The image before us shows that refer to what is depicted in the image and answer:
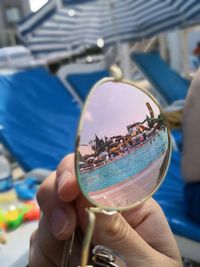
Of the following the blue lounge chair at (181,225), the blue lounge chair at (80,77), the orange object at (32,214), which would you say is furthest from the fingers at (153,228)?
the blue lounge chair at (80,77)

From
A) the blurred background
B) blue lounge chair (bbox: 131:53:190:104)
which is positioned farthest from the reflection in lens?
blue lounge chair (bbox: 131:53:190:104)

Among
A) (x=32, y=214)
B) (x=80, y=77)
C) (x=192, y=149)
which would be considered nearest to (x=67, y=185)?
(x=32, y=214)

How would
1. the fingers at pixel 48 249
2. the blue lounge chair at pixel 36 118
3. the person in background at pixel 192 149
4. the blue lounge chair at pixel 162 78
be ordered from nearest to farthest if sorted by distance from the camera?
the fingers at pixel 48 249 < the person in background at pixel 192 149 < the blue lounge chair at pixel 36 118 < the blue lounge chair at pixel 162 78

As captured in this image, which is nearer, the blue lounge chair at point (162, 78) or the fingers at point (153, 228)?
the fingers at point (153, 228)

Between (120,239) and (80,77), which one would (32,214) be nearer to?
(120,239)

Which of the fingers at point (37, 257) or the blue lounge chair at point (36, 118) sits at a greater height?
the fingers at point (37, 257)

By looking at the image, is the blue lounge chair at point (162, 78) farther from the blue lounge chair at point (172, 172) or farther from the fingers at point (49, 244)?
the fingers at point (49, 244)
